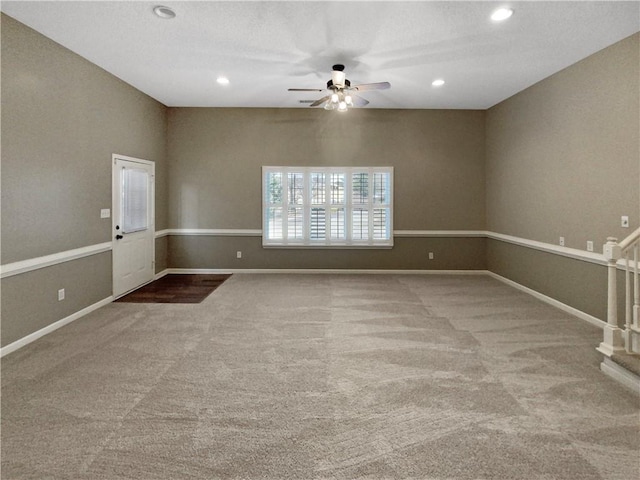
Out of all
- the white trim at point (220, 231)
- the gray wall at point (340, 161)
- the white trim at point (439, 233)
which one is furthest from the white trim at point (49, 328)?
the white trim at point (439, 233)

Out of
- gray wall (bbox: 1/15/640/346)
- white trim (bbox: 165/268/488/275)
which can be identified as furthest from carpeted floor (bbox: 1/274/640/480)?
white trim (bbox: 165/268/488/275)

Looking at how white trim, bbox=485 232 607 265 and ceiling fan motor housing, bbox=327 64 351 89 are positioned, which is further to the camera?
ceiling fan motor housing, bbox=327 64 351 89

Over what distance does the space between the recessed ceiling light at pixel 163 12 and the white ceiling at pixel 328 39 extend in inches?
1.9

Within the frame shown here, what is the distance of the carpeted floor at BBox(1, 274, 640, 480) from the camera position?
1.90m

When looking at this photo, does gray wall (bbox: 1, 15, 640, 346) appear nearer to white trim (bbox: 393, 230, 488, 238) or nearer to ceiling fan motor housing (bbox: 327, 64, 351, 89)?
white trim (bbox: 393, 230, 488, 238)

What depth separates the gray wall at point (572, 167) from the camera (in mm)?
3715

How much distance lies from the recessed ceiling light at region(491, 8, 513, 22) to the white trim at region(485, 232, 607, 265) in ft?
8.51

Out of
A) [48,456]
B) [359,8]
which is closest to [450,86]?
[359,8]

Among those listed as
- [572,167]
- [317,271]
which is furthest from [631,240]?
[317,271]

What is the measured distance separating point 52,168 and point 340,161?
4.37m

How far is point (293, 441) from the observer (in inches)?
81.6

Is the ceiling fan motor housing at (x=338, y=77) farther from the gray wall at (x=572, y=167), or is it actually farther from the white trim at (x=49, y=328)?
the white trim at (x=49, y=328)

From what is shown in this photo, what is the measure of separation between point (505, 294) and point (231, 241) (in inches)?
183

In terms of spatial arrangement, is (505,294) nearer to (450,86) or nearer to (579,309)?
(579,309)
